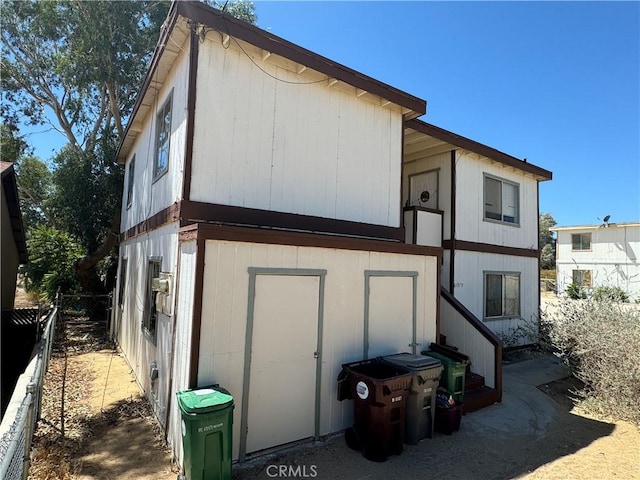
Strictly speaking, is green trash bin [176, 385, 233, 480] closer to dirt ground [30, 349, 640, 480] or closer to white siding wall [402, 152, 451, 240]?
dirt ground [30, 349, 640, 480]

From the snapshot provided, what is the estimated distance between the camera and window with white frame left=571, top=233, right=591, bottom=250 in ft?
87.9

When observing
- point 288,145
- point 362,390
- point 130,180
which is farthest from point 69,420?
point 130,180

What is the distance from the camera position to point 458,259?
9.34 m

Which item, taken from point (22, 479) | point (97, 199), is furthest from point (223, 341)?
point (97, 199)

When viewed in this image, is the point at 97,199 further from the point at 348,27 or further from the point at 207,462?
the point at 207,462

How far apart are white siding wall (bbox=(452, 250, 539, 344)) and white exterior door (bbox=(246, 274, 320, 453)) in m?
5.60

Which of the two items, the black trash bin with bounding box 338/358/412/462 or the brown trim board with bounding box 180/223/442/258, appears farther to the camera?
the black trash bin with bounding box 338/358/412/462

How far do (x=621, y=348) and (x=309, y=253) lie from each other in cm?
548

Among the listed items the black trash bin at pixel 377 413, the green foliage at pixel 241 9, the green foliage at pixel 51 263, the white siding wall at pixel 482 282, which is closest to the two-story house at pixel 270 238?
the black trash bin at pixel 377 413

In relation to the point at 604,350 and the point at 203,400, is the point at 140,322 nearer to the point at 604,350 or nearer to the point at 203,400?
the point at 203,400

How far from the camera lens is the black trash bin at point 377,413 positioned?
4.42 metres

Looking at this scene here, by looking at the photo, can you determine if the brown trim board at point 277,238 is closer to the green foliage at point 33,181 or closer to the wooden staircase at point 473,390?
the wooden staircase at point 473,390

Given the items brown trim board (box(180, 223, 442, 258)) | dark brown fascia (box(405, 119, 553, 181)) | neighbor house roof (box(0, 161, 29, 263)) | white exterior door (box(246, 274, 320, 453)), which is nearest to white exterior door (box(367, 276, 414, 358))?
brown trim board (box(180, 223, 442, 258))

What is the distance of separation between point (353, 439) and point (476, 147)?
7.78 m
